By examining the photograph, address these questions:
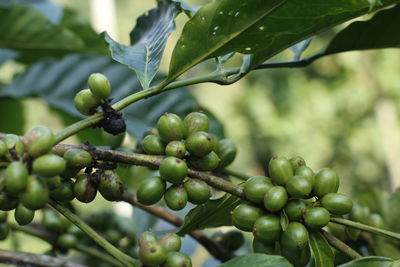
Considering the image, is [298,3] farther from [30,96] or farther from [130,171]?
[30,96]

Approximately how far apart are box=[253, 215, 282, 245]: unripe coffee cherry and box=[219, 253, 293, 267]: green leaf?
0.03 meters

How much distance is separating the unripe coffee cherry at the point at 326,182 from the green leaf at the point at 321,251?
0.06 meters

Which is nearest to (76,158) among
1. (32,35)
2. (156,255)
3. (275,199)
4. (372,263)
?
(156,255)

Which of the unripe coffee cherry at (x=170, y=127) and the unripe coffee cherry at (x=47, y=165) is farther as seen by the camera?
the unripe coffee cherry at (x=170, y=127)

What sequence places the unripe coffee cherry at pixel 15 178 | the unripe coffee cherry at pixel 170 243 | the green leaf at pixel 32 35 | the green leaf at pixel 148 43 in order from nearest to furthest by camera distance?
the unripe coffee cherry at pixel 15 178 < the unripe coffee cherry at pixel 170 243 < the green leaf at pixel 148 43 < the green leaf at pixel 32 35

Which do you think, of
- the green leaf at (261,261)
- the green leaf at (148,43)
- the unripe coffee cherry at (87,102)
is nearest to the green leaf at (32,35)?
the green leaf at (148,43)

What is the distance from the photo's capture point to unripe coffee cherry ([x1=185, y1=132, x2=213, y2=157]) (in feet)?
2.35

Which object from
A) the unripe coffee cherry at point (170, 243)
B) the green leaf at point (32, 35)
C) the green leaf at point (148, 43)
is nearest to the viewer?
the unripe coffee cherry at point (170, 243)

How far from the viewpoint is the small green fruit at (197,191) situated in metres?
0.71

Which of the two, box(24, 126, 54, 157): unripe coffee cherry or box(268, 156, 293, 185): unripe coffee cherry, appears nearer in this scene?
box(24, 126, 54, 157): unripe coffee cherry

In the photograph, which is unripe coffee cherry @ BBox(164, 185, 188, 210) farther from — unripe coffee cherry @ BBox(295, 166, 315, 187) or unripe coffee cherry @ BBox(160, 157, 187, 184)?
unripe coffee cherry @ BBox(295, 166, 315, 187)

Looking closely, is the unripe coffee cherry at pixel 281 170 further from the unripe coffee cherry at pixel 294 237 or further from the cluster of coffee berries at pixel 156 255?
the cluster of coffee berries at pixel 156 255

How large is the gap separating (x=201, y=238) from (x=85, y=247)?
11.8 inches

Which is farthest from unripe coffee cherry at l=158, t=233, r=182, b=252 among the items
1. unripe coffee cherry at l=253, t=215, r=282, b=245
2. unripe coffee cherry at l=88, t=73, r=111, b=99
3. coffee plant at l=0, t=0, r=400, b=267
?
unripe coffee cherry at l=88, t=73, r=111, b=99
